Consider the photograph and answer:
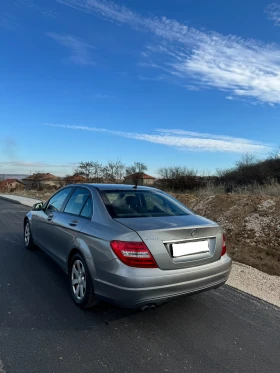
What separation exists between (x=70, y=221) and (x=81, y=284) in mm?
910

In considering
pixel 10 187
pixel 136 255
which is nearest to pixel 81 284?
pixel 136 255

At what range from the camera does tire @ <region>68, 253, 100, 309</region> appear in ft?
10.9

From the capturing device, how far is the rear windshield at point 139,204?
141 inches

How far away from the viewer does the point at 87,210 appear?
382cm

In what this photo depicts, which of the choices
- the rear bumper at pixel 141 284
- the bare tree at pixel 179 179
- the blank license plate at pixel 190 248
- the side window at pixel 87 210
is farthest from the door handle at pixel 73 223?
the bare tree at pixel 179 179

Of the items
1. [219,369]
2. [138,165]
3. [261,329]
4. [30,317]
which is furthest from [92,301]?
[138,165]

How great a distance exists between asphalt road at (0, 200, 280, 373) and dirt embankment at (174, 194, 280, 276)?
2.10m

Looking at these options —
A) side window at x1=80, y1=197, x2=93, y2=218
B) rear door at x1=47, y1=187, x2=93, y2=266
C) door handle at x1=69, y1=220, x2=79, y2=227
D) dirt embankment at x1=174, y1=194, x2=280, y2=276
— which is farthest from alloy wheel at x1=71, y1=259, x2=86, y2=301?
dirt embankment at x1=174, y1=194, x2=280, y2=276

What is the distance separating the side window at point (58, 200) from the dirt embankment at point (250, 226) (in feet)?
12.1

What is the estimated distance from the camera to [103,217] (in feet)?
11.3

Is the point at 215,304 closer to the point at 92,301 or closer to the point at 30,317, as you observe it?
the point at 92,301

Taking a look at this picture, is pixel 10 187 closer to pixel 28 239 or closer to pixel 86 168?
pixel 86 168

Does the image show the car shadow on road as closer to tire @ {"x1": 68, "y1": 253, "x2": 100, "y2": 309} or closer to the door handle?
tire @ {"x1": 68, "y1": 253, "x2": 100, "y2": 309}

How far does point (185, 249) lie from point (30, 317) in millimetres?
1944
